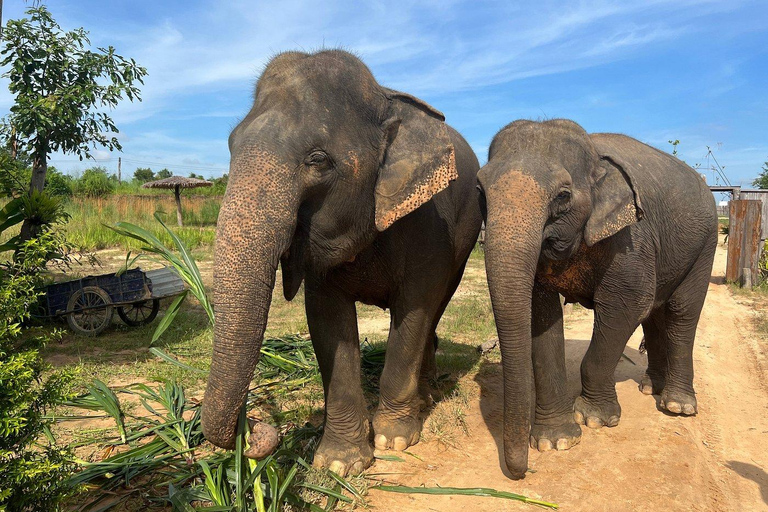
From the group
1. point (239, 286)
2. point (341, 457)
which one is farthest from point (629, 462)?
point (239, 286)

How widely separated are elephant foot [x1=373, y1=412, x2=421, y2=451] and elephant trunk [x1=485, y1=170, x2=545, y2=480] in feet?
2.82

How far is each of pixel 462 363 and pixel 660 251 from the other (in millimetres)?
2310

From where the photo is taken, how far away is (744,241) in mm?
10914

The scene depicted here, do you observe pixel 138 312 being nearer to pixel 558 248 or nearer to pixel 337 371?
pixel 337 371

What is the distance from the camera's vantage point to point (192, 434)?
141 inches

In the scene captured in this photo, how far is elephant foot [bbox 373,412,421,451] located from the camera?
3900 millimetres

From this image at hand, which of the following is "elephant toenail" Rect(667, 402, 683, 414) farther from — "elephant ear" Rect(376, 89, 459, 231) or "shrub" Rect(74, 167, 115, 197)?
"shrub" Rect(74, 167, 115, 197)

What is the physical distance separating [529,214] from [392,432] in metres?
1.71

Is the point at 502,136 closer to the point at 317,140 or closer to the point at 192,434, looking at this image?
the point at 317,140

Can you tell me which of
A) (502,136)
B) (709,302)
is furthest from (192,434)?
(709,302)

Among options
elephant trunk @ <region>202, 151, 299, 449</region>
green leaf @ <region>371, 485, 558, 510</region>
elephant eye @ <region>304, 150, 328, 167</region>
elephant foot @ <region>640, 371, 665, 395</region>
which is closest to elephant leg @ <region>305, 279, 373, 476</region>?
green leaf @ <region>371, 485, 558, 510</region>

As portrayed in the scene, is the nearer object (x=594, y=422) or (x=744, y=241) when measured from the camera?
(x=594, y=422)

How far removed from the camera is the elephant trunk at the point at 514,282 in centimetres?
313

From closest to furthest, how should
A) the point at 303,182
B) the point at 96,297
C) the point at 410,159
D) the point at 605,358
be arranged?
1. the point at 303,182
2. the point at 410,159
3. the point at 605,358
4. the point at 96,297
